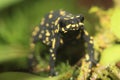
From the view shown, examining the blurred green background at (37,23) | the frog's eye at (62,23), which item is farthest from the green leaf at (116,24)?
the frog's eye at (62,23)

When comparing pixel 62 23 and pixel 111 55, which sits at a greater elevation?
pixel 62 23

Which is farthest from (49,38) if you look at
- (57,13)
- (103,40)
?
(103,40)

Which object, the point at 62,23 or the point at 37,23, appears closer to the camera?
the point at 62,23

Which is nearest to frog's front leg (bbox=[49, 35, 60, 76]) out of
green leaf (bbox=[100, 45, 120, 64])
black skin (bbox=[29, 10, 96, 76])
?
black skin (bbox=[29, 10, 96, 76])

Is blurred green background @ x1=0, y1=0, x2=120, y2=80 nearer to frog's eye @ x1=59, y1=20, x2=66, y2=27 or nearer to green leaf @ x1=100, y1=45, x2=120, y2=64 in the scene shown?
green leaf @ x1=100, y1=45, x2=120, y2=64

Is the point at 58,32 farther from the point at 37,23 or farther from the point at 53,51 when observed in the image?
the point at 37,23

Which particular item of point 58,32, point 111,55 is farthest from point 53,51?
point 111,55

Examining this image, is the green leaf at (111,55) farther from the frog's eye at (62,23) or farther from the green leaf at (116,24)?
the frog's eye at (62,23)
